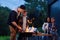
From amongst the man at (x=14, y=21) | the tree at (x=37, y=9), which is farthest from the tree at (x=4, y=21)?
the tree at (x=37, y=9)

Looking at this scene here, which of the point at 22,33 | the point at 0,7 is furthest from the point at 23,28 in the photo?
the point at 0,7

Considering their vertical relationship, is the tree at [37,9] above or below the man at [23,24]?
above

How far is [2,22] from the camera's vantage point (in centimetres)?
310

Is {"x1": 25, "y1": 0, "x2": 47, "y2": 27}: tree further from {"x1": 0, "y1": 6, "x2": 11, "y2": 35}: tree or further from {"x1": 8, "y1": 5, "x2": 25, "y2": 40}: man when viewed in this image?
{"x1": 0, "y1": 6, "x2": 11, "y2": 35}: tree

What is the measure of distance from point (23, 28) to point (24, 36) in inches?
4.7

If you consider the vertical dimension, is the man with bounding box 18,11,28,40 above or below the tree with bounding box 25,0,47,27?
below

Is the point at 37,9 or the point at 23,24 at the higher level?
the point at 37,9

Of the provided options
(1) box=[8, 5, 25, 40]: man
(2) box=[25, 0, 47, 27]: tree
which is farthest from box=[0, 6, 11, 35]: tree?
(2) box=[25, 0, 47, 27]: tree

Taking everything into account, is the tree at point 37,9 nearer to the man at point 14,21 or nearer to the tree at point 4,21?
the man at point 14,21

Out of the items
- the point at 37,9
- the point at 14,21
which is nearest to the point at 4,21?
the point at 14,21

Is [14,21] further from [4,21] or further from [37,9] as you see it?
[37,9]

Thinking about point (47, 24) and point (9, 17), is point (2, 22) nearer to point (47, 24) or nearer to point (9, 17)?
point (9, 17)

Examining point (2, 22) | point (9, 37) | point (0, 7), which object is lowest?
point (9, 37)

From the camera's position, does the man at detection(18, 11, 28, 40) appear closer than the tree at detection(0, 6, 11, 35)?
Yes
